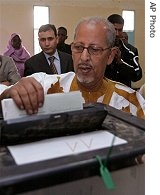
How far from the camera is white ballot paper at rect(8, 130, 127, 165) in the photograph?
380mm

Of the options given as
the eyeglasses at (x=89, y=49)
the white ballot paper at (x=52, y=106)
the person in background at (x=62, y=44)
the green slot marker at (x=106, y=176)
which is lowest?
the green slot marker at (x=106, y=176)

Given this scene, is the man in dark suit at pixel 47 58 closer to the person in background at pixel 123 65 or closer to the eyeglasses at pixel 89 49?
the person in background at pixel 123 65

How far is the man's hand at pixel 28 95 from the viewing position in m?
0.49

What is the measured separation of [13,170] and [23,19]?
5.57 metres

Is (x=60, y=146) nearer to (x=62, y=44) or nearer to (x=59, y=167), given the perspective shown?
(x=59, y=167)

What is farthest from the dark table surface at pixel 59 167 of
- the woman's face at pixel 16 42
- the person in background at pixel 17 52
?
the woman's face at pixel 16 42

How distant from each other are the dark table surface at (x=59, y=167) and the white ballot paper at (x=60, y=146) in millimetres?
10

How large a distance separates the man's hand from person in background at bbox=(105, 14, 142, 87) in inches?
49.2

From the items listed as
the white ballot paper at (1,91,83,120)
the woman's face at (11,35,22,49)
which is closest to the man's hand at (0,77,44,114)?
the white ballot paper at (1,91,83,120)

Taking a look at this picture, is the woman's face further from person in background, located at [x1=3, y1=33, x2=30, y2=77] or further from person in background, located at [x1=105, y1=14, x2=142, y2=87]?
person in background, located at [x1=105, y1=14, x2=142, y2=87]

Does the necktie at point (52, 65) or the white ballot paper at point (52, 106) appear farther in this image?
the necktie at point (52, 65)

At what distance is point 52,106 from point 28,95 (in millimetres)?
55

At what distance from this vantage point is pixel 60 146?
0.41 m
